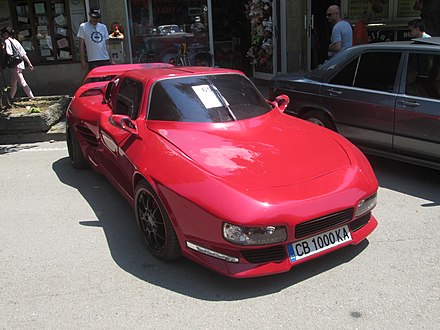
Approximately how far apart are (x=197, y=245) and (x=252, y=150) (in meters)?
0.97

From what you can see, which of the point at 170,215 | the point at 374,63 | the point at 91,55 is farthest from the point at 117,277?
the point at 91,55

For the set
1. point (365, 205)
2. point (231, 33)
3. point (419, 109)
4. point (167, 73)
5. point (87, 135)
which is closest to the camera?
point (365, 205)

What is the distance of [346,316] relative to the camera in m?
2.85

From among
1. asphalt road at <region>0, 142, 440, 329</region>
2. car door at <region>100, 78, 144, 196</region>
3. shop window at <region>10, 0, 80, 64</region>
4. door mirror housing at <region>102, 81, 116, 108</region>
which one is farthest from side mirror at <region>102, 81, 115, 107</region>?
shop window at <region>10, 0, 80, 64</region>

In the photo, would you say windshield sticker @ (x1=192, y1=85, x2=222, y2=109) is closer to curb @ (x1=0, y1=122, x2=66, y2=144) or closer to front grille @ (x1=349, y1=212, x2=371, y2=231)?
front grille @ (x1=349, y1=212, x2=371, y2=231)

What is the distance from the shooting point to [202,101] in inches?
168

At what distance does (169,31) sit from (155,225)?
8835mm

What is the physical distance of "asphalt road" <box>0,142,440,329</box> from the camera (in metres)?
2.88

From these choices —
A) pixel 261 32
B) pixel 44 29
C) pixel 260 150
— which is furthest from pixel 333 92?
pixel 44 29

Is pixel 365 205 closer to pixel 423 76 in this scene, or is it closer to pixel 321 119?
pixel 423 76

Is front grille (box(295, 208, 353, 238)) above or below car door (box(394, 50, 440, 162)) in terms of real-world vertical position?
below

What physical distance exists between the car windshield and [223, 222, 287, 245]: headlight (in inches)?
55.6

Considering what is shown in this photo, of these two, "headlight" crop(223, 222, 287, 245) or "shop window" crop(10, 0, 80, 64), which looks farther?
"shop window" crop(10, 0, 80, 64)

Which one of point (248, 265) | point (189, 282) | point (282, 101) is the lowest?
point (189, 282)
